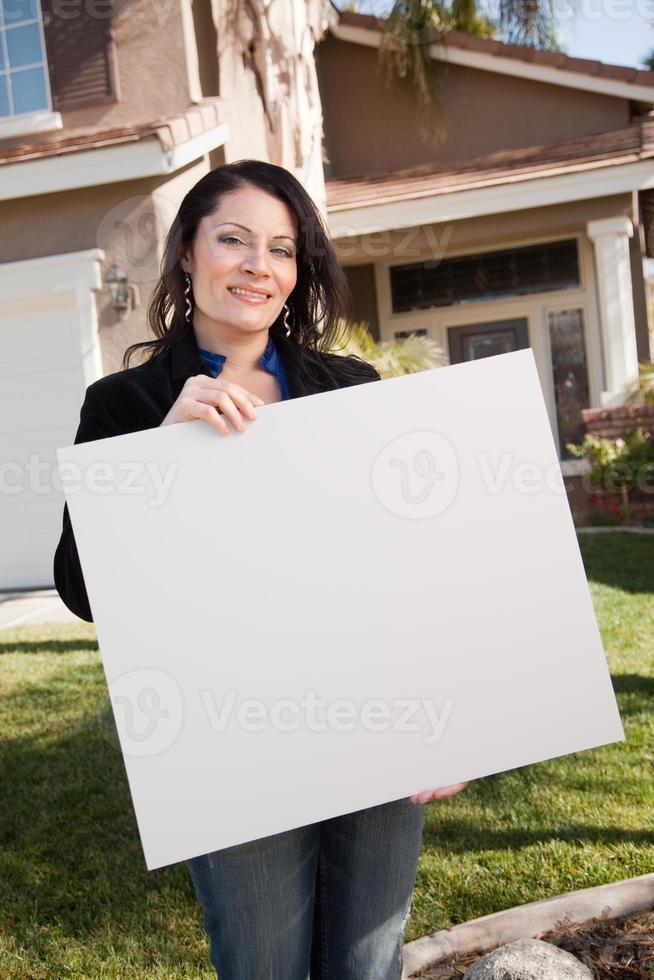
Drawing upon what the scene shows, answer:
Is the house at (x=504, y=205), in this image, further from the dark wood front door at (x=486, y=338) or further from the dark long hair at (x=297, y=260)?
the dark long hair at (x=297, y=260)

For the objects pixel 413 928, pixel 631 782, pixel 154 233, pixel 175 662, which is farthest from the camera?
pixel 154 233

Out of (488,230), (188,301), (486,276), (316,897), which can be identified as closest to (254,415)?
(188,301)

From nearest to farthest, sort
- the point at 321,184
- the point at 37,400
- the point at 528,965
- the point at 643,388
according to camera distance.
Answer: the point at 528,965 < the point at 321,184 < the point at 37,400 < the point at 643,388

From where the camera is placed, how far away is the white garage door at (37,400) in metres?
7.41

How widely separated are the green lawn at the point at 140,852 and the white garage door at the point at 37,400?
365 centimetres

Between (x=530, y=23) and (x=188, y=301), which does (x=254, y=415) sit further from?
(x=530, y=23)

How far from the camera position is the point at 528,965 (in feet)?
6.58

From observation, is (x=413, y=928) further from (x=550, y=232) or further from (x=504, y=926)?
(x=550, y=232)

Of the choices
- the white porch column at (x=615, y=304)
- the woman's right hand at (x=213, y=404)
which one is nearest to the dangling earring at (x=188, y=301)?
the woman's right hand at (x=213, y=404)

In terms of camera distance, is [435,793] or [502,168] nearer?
[435,793]

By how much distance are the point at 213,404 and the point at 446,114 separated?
10.9 meters

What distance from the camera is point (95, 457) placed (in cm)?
139

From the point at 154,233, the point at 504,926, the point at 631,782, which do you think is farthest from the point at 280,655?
the point at 154,233

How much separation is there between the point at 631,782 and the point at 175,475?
8.29 ft
